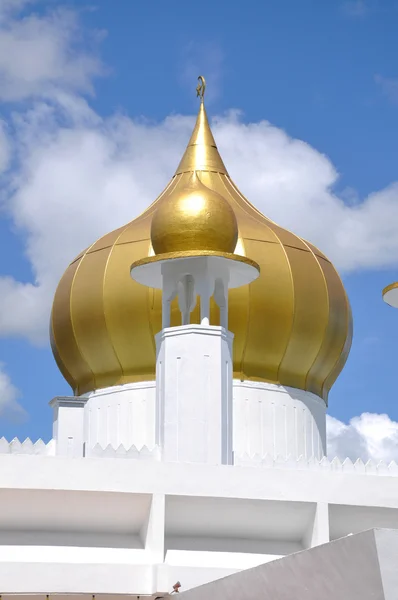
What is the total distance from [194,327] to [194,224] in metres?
1.98

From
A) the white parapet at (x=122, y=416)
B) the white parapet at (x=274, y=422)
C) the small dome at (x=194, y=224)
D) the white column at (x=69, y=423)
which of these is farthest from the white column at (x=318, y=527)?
the white column at (x=69, y=423)

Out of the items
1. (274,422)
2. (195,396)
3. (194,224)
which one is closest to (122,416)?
(274,422)

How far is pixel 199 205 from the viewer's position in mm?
22109

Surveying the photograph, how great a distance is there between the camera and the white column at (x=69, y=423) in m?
25.2

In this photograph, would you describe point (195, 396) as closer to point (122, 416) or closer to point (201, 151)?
Result: point (122, 416)

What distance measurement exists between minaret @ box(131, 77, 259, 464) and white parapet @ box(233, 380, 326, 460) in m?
3.04

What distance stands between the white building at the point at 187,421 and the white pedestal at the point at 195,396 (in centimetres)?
3

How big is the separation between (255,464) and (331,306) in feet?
21.1

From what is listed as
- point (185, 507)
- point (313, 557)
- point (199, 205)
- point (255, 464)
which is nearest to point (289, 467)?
point (255, 464)

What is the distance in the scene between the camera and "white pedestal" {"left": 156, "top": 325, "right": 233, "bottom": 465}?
67.1ft

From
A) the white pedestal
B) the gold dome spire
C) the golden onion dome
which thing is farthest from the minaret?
the gold dome spire

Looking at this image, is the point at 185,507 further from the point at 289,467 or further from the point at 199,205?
the point at 199,205

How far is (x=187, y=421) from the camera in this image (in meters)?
20.6

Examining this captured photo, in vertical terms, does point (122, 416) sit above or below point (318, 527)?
above
